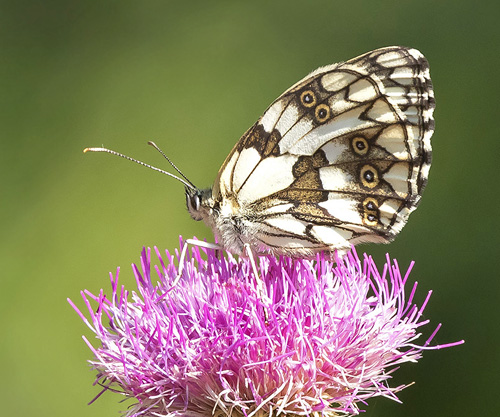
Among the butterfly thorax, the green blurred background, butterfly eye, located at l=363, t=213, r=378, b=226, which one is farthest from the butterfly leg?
the green blurred background

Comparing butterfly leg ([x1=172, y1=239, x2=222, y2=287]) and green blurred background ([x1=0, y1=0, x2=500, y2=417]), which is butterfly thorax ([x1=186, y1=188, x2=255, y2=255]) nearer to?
butterfly leg ([x1=172, y1=239, x2=222, y2=287])

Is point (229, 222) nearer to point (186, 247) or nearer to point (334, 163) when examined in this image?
point (186, 247)

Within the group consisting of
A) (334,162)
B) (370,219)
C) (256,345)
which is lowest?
(256,345)

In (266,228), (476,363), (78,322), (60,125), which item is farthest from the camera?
(60,125)

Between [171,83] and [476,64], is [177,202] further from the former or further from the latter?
[476,64]

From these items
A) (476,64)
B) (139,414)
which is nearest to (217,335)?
(139,414)

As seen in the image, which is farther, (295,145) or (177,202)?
(177,202)

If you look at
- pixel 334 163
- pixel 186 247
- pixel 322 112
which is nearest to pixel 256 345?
pixel 186 247
